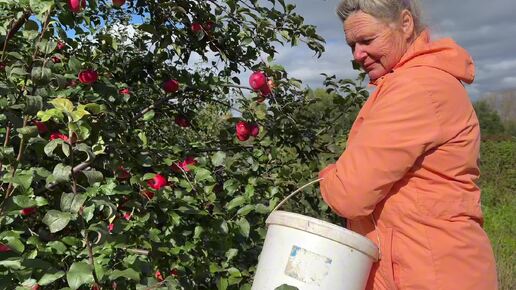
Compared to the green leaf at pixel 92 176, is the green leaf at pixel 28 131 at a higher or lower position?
higher

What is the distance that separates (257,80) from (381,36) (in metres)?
0.70

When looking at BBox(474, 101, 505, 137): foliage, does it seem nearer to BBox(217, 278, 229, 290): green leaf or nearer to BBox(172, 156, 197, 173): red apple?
BBox(172, 156, 197, 173): red apple

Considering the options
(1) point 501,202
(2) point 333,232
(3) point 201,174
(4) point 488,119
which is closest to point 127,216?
(3) point 201,174

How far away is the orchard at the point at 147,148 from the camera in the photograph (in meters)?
1.19

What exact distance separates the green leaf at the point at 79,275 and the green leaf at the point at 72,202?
0.11 metres

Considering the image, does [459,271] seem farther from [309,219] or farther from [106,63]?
[106,63]

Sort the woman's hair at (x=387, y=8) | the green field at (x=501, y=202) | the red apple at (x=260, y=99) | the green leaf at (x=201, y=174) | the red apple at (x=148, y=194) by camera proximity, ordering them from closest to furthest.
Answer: the woman's hair at (x=387, y=8) < the red apple at (x=148, y=194) < the green leaf at (x=201, y=174) < the red apple at (x=260, y=99) < the green field at (x=501, y=202)

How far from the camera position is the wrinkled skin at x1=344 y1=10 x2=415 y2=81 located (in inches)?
51.1

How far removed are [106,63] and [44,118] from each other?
1056mm

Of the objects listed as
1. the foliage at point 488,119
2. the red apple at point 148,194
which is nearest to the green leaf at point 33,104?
the red apple at point 148,194

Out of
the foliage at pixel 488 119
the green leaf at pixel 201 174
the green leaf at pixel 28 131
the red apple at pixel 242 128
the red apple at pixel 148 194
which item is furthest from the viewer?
the foliage at pixel 488 119

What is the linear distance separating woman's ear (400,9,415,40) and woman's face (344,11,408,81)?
0.01 metres

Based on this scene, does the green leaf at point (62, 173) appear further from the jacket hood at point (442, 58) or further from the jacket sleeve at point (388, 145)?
the jacket hood at point (442, 58)

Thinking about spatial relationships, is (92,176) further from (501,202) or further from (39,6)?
(501,202)
